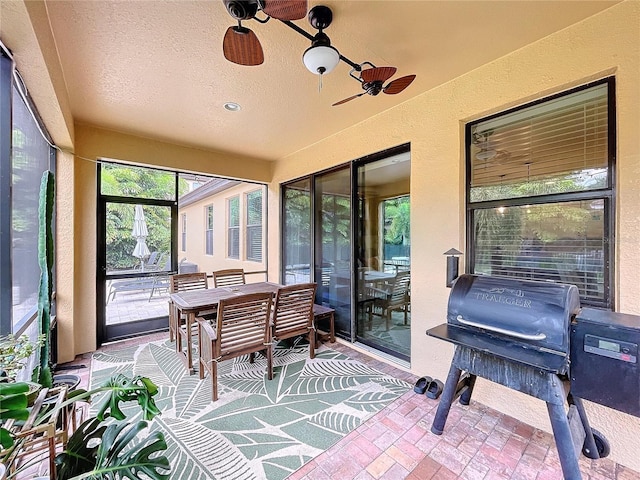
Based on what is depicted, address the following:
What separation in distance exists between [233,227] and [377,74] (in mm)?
5949

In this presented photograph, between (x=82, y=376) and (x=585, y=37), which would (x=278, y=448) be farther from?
(x=585, y=37)

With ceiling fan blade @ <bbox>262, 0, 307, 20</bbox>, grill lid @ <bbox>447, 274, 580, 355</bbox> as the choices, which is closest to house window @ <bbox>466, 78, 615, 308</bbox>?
grill lid @ <bbox>447, 274, 580, 355</bbox>

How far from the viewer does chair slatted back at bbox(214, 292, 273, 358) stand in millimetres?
2564

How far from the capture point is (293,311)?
3266 millimetres

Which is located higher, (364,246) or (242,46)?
(242,46)

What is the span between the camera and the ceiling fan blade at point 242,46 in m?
1.53

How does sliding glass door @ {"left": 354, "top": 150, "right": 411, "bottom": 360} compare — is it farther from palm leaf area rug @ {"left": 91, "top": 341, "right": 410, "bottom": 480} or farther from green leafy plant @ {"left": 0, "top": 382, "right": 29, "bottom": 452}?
green leafy plant @ {"left": 0, "top": 382, "right": 29, "bottom": 452}

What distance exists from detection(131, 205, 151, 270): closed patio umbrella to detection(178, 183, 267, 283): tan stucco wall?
22.3 inches

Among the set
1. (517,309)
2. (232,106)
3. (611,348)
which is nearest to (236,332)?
(517,309)

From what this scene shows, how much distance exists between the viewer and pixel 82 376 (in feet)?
9.71

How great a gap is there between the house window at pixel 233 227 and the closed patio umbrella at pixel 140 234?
9.29 ft

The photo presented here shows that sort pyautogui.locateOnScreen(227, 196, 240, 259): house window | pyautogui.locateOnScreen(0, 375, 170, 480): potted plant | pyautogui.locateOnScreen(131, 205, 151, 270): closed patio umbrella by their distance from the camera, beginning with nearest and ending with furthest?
pyautogui.locateOnScreen(0, 375, 170, 480): potted plant < pyautogui.locateOnScreen(131, 205, 151, 270): closed patio umbrella < pyautogui.locateOnScreen(227, 196, 240, 259): house window

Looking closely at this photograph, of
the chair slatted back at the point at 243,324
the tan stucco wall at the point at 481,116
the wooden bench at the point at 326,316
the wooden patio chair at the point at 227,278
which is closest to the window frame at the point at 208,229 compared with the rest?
the wooden patio chair at the point at 227,278

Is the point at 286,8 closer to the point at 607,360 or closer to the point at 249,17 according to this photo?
the point at 249,17
